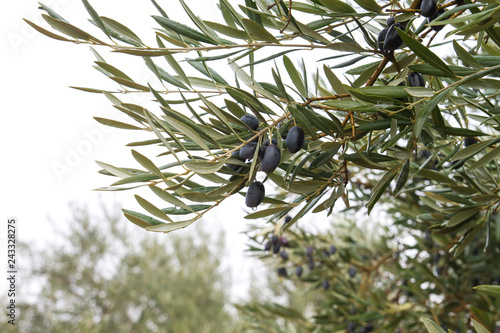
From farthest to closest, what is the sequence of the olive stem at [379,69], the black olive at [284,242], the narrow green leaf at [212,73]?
the black olive at [284,242], the narrow green leaf at [212,73], the olive stem at [379,69]

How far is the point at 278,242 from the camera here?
1.44m

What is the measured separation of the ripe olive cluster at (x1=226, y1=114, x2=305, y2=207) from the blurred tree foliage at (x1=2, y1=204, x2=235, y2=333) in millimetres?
8079

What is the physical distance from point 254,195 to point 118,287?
954 cm

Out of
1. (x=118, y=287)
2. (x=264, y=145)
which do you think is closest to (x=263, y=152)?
(x=264, y=145)

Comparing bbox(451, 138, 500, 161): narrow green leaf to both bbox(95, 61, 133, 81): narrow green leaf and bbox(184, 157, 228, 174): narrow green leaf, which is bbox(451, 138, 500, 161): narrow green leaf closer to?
bbox(184, 157, 228, 174): narrow green leaf

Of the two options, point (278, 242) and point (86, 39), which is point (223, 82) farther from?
point (278, 242)

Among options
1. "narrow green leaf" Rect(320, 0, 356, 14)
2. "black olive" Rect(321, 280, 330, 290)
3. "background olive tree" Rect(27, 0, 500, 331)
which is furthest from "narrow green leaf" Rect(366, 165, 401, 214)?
"black olive" Rect(321, 280, 330, 290)

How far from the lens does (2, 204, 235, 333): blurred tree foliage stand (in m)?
8.50

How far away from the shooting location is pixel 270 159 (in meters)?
0.47

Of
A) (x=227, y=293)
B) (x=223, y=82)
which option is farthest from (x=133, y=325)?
(x=223, y=82)

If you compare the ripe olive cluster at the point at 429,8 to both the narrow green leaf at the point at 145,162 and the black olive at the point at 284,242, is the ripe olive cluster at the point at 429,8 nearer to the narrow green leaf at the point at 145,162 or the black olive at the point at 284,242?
the narrow green leaf at the point at 145,162

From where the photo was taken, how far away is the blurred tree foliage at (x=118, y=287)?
8.50 meters

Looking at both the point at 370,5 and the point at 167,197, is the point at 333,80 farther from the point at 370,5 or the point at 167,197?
the point at 167,197

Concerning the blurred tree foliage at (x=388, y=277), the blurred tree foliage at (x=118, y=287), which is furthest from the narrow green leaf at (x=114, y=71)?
the blurred tree foliage at (x=118, y=287)
